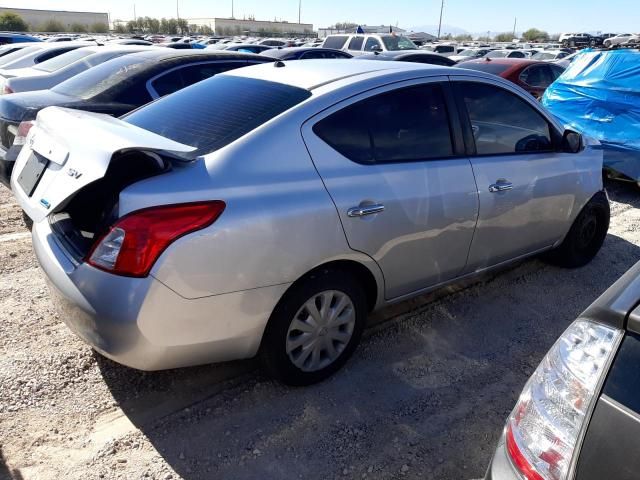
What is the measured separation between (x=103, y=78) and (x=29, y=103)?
3.11 ft

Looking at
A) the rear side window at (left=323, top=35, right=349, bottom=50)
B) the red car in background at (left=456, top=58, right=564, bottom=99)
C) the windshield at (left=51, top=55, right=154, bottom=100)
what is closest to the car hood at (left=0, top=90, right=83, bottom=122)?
the windshield at (left=51, top=55, right=154, bottom=100)

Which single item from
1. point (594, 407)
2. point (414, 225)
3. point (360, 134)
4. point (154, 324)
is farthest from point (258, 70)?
point (594, 407)

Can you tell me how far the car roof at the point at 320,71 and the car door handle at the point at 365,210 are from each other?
0.72m

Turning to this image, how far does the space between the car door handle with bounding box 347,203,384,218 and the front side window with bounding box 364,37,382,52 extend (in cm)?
1580

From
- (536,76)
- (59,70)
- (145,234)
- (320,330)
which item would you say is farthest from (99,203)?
(536,76)

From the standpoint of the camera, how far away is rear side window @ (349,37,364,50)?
18078 mm

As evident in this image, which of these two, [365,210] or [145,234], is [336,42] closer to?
[365,210]

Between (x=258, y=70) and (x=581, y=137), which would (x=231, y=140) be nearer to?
(x=258, y=70)

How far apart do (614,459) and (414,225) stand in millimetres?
1959

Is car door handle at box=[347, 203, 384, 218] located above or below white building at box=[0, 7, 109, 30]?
above

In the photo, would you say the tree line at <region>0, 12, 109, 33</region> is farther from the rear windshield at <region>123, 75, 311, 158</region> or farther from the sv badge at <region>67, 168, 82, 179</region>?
the sv badge at <region>67, 168, 82, 179</region>

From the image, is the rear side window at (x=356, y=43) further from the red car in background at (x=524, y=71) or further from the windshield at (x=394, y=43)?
the red car in background at (x=524, y=71)

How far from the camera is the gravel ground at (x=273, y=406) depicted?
2477mm

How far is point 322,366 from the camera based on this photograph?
9.83 ft
